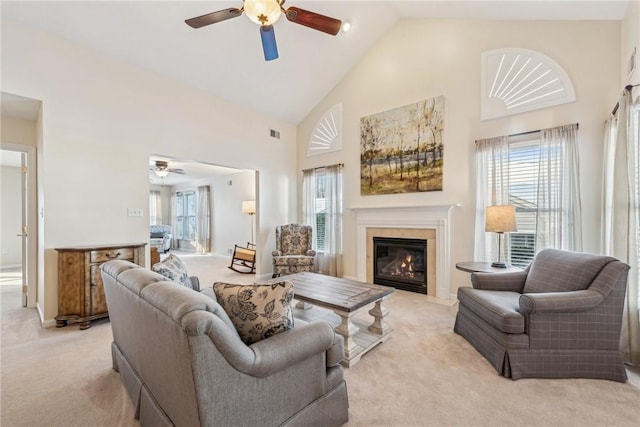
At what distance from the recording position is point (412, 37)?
14.3 feet

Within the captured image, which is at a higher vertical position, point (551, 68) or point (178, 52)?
point (178, 52)

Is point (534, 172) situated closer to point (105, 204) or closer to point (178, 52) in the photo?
point (178, 52)

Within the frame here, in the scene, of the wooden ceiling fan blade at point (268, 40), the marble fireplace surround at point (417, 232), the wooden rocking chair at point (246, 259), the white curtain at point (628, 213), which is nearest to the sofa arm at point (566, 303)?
the white curtain at point (628, 213)

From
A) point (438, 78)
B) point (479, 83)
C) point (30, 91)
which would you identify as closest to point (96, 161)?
point (30, 91)

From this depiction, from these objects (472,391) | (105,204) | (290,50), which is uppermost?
(290,50)

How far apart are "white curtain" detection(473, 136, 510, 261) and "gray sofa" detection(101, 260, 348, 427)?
2888 mm

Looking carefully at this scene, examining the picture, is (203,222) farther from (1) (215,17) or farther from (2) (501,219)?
(2) (501,219)

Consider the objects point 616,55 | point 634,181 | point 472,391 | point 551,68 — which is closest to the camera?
point 472,391

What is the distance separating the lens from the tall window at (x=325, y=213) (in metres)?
5.18

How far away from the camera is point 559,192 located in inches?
122

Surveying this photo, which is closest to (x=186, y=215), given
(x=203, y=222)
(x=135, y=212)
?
(x=203, y=222)

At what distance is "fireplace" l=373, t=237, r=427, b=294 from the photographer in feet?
14.1

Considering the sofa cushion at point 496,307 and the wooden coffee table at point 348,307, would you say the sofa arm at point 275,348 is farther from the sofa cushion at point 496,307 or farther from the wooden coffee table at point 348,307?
the sofa cushion at point 496,307

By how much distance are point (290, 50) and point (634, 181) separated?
4265 mm
